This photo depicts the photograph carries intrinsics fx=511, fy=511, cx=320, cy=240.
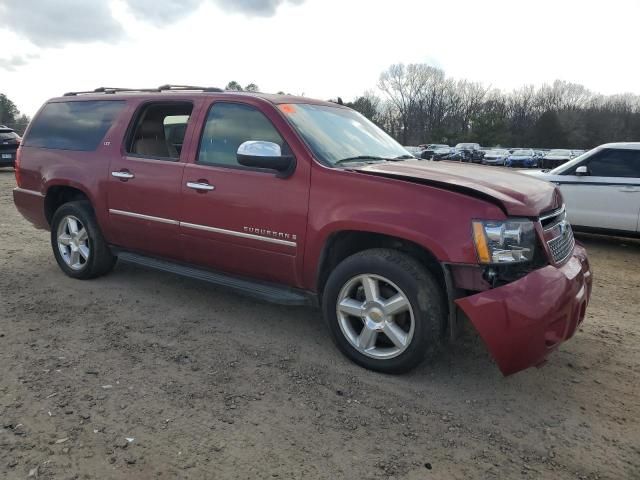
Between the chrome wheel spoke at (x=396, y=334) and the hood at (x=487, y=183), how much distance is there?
94 cm

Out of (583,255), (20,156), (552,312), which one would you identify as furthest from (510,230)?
(20,156)

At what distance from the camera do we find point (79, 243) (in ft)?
17.1

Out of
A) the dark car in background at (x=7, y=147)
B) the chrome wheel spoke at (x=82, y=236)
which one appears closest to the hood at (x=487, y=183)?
the chrome wheel spoke at (x=82, y=236)

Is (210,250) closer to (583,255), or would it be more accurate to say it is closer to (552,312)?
(552,312)

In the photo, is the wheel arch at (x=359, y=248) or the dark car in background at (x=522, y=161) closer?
the wheel arch at (x=359, y=248)

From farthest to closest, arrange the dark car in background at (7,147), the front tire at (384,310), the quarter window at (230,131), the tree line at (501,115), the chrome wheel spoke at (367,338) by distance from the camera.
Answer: the tree line at (501,115)
the dark car in background at (7,147)
the quarter window at (230,131)
the chrome wheel spoke at (367,338)
the front tire at (384,310)

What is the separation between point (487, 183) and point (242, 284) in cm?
197

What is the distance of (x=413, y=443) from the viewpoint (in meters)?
2.70

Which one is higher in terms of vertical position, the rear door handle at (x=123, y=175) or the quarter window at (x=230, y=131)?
the quarter window at (x=230, y=131)

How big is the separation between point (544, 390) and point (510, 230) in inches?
44.2

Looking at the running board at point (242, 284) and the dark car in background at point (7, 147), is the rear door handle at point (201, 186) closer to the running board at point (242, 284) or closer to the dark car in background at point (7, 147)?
the running board at point (242, 284)

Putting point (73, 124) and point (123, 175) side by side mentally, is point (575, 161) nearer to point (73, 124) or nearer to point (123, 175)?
point (123, 175)

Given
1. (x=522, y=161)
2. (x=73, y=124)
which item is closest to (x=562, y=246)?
(x=73, y=124)

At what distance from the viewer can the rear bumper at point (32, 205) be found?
5.46 meters
